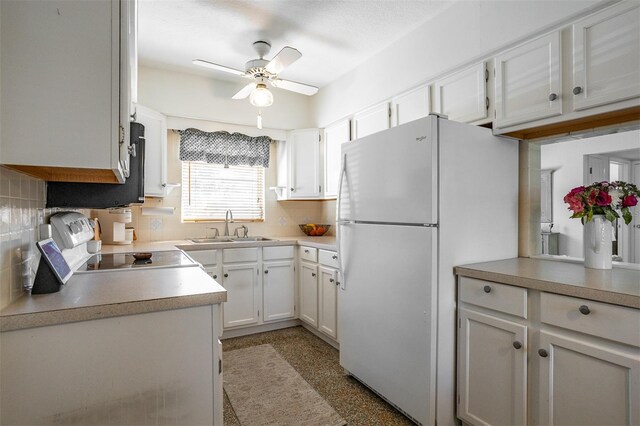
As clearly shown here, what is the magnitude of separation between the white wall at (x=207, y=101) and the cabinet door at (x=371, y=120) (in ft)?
3.48

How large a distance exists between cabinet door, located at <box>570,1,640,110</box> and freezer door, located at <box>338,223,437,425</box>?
980 millimetres

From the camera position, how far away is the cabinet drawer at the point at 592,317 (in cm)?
122

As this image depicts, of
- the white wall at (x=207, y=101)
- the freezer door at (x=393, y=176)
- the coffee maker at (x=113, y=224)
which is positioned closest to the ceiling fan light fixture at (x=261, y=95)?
the freezer door at (x=393, y=176)

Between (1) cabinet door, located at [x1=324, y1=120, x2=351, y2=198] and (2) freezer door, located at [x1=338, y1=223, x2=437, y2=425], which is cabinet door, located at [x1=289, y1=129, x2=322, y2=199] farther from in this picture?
(2) freezer door, located at [x1=338, y1=223, x2=437, y2=425]

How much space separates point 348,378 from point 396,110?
6.86ft

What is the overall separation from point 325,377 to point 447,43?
253cm

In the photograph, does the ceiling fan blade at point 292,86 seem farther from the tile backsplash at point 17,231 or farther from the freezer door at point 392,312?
the tile backsplash at point 17,231

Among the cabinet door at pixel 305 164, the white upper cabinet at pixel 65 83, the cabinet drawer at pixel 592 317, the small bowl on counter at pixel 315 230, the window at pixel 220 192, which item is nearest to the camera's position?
the white upper cabinet at pixel 65 83

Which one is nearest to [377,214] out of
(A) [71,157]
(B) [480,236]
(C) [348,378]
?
(B) [480,236]

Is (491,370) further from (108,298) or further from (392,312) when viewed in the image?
(108,298)

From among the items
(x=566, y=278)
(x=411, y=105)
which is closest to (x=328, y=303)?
(x=411, y=105)

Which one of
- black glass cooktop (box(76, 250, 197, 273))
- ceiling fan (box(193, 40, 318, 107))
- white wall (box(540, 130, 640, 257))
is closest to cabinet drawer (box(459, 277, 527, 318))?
white wall (box(540, 130, 640, 257))

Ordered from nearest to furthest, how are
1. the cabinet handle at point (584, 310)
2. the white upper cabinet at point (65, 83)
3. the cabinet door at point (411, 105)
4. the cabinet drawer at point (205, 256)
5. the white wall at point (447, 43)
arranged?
1. the white upper cabinet at point (65, 83)
2. the cabinet handle at point (584, 310)
3. the white wall at point (447, 43)
4. the cabinet door at point (411, 105)
5. the cabinet drawer at point (205, 256)

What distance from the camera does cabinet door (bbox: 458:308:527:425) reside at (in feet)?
5.09
